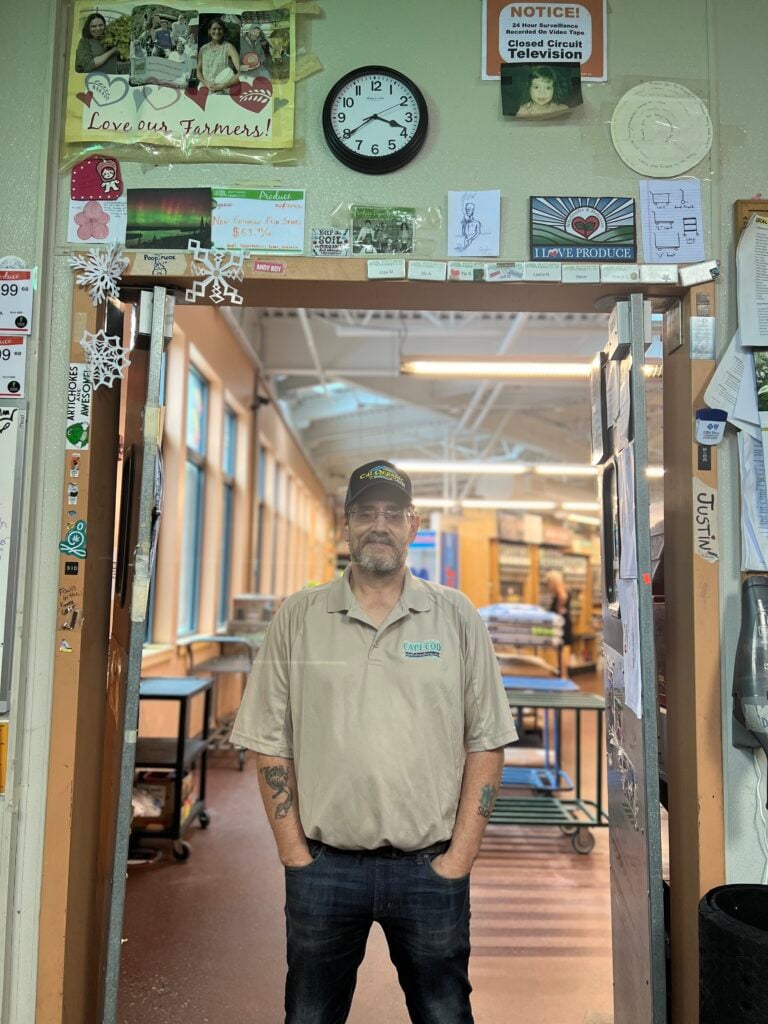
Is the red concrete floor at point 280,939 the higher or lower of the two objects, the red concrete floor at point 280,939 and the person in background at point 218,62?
the lower

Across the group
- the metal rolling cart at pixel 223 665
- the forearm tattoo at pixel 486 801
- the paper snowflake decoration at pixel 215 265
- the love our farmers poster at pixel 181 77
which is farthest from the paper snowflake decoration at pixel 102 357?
the metal rolling cart at pixel 223 665

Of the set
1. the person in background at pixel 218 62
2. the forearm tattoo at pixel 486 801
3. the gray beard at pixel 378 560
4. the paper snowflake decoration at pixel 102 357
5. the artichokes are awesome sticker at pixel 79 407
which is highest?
the person in background at pixel 218 62

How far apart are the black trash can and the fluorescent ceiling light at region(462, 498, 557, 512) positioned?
8.16m

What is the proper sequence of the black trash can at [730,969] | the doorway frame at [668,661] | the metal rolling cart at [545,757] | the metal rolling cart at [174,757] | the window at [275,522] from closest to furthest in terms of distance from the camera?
the black trash can at [730,969] < the doorway frame at [668,661] < the metal rolling cart at [174,757] < the metal rolling cart at [545,757] < the window at [275,522]

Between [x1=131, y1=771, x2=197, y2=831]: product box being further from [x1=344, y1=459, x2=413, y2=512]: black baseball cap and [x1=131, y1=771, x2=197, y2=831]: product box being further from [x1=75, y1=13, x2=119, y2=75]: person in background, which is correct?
[x1=75, y1=13, x2=119, y2=75]: person in background

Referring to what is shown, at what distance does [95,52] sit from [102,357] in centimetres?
84

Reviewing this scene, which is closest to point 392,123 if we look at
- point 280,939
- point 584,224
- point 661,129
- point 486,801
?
point 584,224

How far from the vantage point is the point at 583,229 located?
2.03m

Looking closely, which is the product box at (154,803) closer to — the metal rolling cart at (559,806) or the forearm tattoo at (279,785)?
the metal rolling cart at (559,806)

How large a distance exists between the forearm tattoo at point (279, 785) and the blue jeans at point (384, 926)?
0.45 ft

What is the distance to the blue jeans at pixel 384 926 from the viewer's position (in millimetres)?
1746

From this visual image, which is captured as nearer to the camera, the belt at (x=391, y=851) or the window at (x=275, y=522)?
the belt at (x=391, y=851)

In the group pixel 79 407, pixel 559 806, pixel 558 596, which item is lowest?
pixel 559 806

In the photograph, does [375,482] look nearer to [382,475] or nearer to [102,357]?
[382,475]
